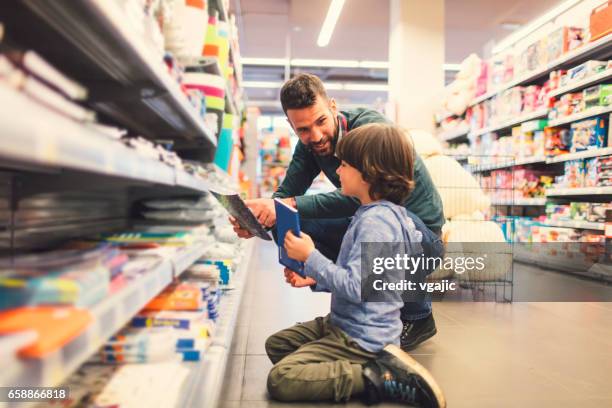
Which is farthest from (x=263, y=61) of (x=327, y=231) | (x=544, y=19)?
(x=327, y=231)

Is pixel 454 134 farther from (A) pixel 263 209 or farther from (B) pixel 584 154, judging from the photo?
(A) pixel 263 209

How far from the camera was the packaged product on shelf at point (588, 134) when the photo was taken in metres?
3.97

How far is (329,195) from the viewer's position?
2059mm

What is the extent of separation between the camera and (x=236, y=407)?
1419 mm

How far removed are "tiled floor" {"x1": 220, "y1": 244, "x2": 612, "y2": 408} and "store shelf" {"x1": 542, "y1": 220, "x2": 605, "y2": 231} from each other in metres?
1.07

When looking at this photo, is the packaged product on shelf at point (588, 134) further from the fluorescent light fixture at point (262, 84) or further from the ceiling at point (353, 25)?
the fluorescent light fixture at point (262, 84)

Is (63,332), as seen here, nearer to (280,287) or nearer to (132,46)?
(132,46)

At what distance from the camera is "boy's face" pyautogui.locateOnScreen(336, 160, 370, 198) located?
1.56m

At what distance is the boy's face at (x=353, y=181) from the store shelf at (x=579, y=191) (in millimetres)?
3087

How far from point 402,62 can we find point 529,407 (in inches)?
230

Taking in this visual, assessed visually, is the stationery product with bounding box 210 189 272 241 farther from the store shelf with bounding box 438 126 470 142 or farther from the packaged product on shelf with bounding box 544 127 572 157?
the store shelf with bounding box 438 126 470 142

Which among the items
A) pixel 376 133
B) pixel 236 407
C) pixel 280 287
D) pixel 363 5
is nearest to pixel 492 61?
pixel 363 5

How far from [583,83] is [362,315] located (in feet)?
11.7

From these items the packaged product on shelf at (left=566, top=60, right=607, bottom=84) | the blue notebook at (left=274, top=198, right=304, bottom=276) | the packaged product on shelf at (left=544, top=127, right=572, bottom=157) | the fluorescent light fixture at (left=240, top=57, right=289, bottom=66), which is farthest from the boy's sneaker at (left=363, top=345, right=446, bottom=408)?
the fluorescent light fixture at (left=240, top=57, right=289, bottom=66)
